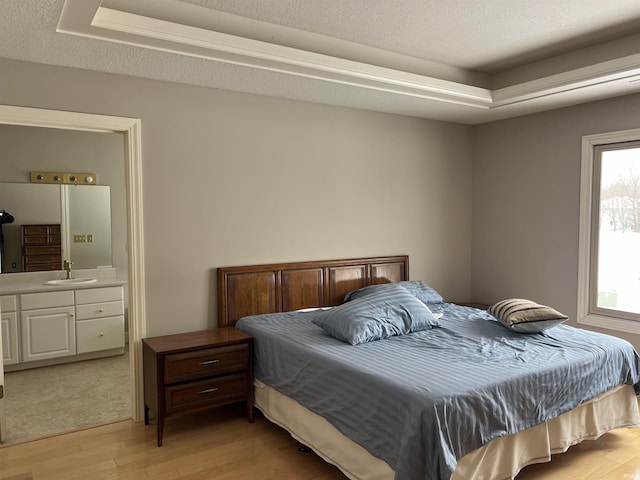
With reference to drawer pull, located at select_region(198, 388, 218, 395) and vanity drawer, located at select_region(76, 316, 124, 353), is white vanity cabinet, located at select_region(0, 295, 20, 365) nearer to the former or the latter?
vanity drawer, located at select_region(76, 316, 124, 353)

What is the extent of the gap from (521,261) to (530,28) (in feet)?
7.10

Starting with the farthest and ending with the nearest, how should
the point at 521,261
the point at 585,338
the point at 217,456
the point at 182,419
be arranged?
the point at 521,261 < the point at 182,419 < the point at 585,338 < the point at 217,456

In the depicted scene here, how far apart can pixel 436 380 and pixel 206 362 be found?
57.6 inches

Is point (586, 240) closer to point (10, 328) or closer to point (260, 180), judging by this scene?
point (260, 180)

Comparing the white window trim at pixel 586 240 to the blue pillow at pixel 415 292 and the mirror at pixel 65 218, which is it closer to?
the blue pillow at pixel 415 292

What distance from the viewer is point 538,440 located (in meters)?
2.53

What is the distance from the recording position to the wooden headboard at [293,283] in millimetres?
3594

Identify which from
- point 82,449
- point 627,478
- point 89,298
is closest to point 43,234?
point 89,298

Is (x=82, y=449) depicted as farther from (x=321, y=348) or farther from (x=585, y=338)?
(x=585, y=338)

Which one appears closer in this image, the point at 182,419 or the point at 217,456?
the point at 217,456

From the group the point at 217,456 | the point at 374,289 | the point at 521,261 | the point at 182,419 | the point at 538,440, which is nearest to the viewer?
the point at 538,440

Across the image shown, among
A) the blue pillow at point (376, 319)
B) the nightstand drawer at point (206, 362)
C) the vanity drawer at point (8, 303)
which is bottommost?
the nightstand drawer at point (206, 362)

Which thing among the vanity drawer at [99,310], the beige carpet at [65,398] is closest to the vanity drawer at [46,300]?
the vanity drawer at [99,310]

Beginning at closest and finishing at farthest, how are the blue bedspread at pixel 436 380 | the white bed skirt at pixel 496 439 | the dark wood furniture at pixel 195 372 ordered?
the blue bedspread at pixel 436 380, the white bed skirt at pixel 496 439, the dark wood furniture at pixel 195 372
